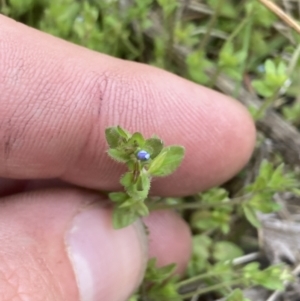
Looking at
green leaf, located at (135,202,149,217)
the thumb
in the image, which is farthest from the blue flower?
the thumb

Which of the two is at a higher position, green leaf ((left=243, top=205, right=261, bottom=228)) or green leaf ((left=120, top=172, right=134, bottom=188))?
green leaf ((left=120, top=172, right=134, bottom=188))

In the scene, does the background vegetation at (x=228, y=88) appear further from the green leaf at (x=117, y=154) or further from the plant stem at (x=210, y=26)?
the green leaf at (x=117, y=154)

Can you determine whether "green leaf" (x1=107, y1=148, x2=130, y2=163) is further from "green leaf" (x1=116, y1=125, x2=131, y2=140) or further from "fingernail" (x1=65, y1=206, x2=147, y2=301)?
"fingernail" (x1=65, y1=206, x2=147, y2=301)

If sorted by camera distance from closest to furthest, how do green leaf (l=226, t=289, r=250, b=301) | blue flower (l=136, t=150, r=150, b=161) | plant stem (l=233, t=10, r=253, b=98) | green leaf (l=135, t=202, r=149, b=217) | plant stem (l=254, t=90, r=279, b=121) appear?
blue flower (l=136, t=150, r=150, b=161) → green leaf (l=135, t=202, r=149, b=217) → green leaf (l=226, t=289, r=250, b=301) → plant stem (l=254, t=90, r=279, b=121) → plant stem (l=233, t=10, r=253, b=98)

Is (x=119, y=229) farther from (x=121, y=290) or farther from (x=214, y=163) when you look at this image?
(x=214, y=163)

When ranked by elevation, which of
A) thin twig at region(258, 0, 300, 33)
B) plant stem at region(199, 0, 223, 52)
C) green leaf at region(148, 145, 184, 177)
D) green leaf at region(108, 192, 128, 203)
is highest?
thin twig at region(258, 0, 300, 33)

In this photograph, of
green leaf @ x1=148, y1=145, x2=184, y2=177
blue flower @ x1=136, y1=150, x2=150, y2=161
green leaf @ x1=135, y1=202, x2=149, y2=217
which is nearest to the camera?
blue flower @ x1=136, y1=150, x2=150, y2=161
